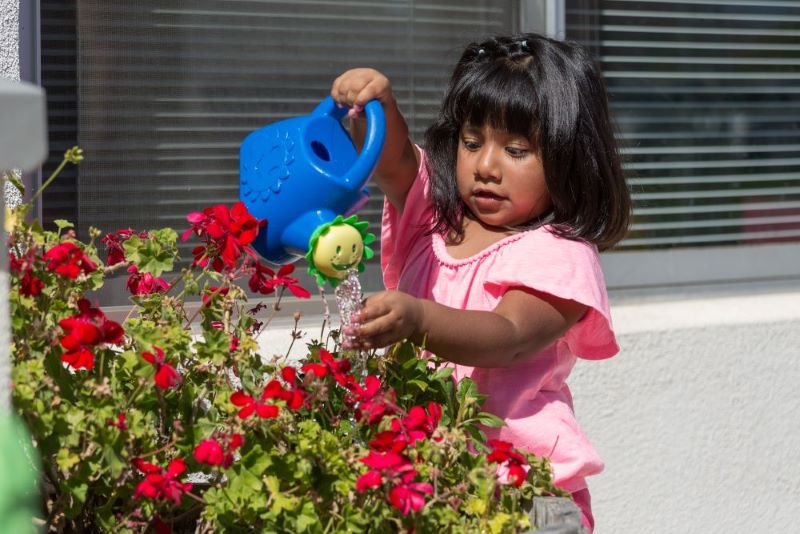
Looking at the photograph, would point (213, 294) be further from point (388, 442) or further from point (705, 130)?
point (705, 130)

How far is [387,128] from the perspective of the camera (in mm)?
1699

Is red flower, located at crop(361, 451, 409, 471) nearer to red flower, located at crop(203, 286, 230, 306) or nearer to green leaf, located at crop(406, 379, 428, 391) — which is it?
green leaf, located at crop(406, 379, 428, 391)

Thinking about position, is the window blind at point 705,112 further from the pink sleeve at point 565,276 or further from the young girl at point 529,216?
the pink sleeve at point 565,276

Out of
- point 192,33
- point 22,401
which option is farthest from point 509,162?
point 192,33

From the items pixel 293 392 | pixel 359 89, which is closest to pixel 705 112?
pixel 359 89

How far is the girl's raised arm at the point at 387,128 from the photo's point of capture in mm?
1566

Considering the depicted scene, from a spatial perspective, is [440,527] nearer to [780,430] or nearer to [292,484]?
[292,484]

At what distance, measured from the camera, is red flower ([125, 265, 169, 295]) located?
1.45 m

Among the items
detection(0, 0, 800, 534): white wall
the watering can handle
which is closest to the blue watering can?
the watering can handle

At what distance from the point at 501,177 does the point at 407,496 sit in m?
0.66

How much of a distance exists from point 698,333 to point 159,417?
169 cm

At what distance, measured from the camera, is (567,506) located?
47.0 inches

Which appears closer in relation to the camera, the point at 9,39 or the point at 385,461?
the point at 385,461

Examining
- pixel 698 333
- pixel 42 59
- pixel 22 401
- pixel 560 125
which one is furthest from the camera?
pixel 698 333
